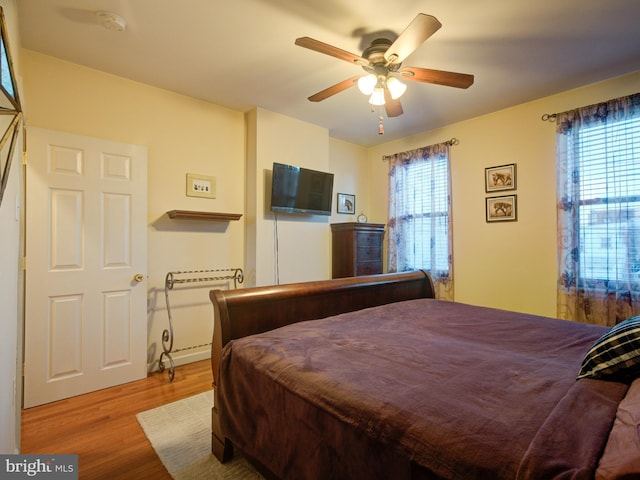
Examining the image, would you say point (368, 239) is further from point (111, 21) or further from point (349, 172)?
point (111, 21)

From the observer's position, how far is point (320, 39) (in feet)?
7.57

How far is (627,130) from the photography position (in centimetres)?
274

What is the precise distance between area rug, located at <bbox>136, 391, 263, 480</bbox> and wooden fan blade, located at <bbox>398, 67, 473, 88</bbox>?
102 inches

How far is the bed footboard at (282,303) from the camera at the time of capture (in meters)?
1.68

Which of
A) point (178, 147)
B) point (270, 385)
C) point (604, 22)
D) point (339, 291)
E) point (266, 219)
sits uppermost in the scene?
point (604, 22)

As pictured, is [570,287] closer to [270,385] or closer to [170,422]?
[270,385]

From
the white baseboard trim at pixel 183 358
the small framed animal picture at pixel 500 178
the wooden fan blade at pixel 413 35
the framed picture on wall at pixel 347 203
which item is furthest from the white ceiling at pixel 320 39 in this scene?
the white baseboard trim at pixel 183 358

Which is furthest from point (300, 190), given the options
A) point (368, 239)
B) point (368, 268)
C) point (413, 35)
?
point (413, 35)

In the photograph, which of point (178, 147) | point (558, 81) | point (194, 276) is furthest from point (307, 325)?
point (558, 81)

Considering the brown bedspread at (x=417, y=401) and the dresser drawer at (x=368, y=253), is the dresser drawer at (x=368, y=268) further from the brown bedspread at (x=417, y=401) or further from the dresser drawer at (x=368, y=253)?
the brown bedspread at (x=417, y=401)

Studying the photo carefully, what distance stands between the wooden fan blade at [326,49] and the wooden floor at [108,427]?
97.3 inches

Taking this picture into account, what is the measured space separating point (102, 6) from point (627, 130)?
421cm

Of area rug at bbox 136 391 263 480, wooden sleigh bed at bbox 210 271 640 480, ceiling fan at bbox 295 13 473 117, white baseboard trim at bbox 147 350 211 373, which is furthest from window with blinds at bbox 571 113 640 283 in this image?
white baseboard trim at bbox 147 350 211 373

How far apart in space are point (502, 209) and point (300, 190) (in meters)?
2.32
